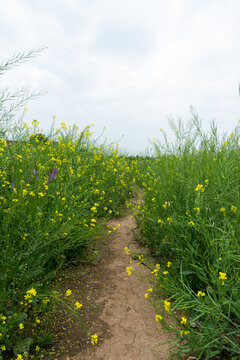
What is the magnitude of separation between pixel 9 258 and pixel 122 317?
105 cm

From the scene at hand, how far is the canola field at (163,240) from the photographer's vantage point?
136cm

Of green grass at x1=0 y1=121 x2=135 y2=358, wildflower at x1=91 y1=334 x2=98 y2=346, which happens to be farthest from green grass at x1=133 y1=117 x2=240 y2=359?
green grass at x1=0 y1=121 x2=135 y2=358

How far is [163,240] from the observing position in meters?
2.33

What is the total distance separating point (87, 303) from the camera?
2000 millimetres

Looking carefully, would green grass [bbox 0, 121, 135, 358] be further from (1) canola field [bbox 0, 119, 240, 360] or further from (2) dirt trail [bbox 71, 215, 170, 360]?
(2) dirt trail [bbox 71, 215, 170, 360]

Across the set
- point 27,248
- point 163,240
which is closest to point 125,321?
point 163,240

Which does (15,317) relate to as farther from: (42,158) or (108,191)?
(108,191)

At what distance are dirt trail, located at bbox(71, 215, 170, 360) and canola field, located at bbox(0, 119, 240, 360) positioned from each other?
0.41 feet

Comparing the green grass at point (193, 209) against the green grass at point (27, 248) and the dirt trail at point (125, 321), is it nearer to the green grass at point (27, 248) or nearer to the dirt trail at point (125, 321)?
the dirt trail at point (125, 321)

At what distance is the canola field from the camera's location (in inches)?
53.4

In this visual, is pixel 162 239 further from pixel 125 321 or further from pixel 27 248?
pixel 27 248

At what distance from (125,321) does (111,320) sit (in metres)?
0.11

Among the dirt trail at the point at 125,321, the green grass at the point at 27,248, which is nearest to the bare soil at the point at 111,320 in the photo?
the dirt trail at the point at 125,321

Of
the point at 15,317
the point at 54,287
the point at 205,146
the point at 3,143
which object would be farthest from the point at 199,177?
the point at 3,143
